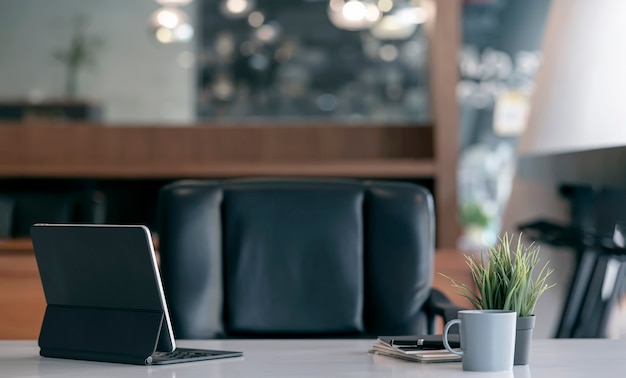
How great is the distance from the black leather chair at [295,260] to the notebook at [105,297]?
80 centimetres

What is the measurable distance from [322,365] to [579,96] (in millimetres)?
3087

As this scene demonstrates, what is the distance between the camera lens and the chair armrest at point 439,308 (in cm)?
220

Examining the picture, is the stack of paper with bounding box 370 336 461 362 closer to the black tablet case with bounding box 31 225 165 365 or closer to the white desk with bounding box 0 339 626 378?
the white desk with bounding box 0 339 626 378

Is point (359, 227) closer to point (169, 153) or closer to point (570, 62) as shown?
point (570, 62)

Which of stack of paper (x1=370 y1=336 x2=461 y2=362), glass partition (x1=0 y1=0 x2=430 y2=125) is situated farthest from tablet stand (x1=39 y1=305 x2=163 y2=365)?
glass partition (x1=0 y1=0 x2=430 y2=125)

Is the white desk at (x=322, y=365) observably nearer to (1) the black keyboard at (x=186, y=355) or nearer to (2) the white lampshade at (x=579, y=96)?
(1) the black keyboard at (x=186, y=355)

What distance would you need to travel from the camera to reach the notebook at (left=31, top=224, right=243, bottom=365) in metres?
1.45

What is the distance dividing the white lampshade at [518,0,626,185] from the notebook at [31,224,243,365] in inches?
61.1

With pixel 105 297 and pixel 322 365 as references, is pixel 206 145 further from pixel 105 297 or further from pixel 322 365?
pixel 322 365

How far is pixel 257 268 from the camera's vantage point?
2408mm

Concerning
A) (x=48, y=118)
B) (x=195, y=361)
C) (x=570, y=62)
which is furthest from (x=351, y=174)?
(x=195, y=361)

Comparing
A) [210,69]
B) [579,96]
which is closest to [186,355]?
[579,96]

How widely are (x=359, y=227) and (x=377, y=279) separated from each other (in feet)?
0.43

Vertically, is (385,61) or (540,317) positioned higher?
(385,61)
